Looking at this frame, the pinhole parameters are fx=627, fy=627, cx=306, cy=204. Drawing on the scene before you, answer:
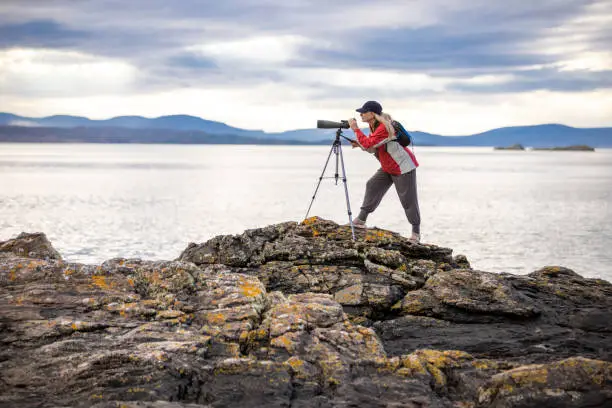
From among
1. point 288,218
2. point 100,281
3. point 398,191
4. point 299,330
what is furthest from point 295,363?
point 288,218

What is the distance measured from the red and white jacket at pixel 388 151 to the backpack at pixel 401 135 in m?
0.10

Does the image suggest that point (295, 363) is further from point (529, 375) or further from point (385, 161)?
point (385, 161)

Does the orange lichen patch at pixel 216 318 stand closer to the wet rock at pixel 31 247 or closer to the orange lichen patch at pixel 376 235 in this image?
the orange lichen patch at pixel 376 235

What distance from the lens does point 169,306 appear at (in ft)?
26.4

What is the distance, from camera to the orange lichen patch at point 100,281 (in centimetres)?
847

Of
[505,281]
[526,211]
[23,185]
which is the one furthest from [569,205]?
[23,185]

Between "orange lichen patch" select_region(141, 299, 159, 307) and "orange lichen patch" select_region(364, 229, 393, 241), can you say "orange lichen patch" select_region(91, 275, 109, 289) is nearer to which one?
"orange lichen patch" select_region(141, 299, 159, 307)

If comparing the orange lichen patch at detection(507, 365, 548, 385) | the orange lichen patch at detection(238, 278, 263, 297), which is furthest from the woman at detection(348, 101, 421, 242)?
the orange lichen patch at detection(507, 365, 548, 385)

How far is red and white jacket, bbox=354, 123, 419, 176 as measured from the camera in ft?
38.0

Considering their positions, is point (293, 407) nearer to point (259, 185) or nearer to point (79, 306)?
point (79, 306)

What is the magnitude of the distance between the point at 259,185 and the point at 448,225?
44.1 m

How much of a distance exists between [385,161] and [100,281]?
586cm

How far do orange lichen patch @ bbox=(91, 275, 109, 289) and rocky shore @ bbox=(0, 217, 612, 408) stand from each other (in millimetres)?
21

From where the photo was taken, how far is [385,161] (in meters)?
12.0
